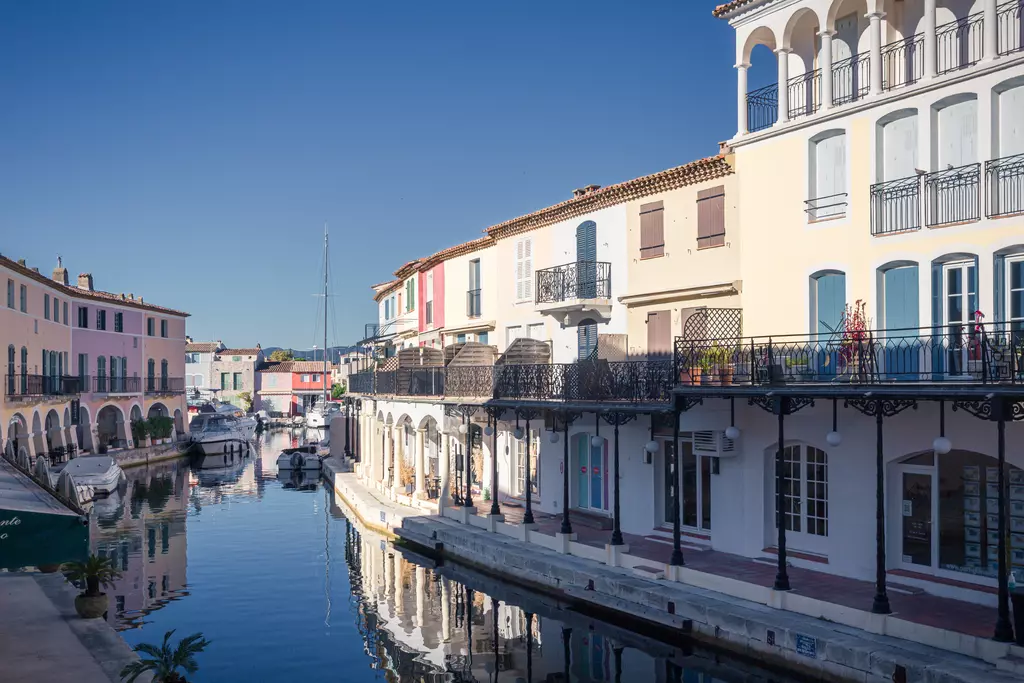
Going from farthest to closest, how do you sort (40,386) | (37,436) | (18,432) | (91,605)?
(37,436) < (40,386) < (18,432) < (91,605)

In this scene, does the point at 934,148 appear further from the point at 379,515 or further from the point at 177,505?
the point at 177,505

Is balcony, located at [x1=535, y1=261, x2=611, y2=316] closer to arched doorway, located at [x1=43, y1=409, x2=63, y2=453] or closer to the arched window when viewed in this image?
the arched window

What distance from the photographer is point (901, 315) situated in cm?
1834

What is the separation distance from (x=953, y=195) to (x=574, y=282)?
40.7 ft

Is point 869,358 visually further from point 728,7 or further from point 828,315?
point 728,7

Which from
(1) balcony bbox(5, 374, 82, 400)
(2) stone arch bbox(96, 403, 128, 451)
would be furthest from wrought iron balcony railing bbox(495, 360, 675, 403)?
(2) stone arch bbox(96, 403, 128, 451)

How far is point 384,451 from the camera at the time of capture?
39219 mm

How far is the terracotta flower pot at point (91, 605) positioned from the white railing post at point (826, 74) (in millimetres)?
17456

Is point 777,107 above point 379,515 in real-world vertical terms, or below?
above

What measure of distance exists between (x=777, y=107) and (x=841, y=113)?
239cm

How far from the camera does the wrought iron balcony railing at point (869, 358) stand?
14.9 meters

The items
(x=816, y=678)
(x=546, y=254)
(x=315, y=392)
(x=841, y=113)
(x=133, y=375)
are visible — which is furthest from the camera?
(x=315, y=392)

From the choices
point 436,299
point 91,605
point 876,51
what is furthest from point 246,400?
point 876,51

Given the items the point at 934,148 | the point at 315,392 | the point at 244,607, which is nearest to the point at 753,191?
the point at 934,148
